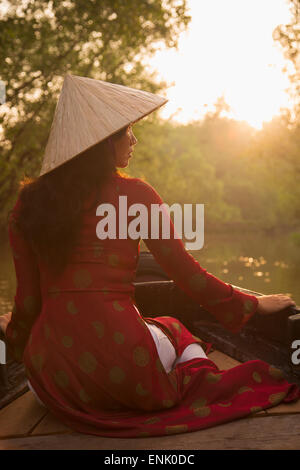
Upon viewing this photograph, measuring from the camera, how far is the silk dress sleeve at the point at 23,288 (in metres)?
1.96

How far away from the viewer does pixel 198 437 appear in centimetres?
176

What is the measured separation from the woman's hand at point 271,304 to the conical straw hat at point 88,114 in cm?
95

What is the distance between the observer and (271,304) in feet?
6.90

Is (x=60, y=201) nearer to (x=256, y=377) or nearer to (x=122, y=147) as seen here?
(x=122, y=147)

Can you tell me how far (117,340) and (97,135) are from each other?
31.4 inches

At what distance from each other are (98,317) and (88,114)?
81 cm

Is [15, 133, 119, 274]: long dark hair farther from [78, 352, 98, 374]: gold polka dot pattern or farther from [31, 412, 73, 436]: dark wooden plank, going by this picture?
[31, 412, 73, 436]: dark wooden plank

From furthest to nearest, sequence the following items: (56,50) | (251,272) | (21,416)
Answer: (251,272)
(56,50)
(21,416)

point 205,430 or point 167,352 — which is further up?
point 167,352

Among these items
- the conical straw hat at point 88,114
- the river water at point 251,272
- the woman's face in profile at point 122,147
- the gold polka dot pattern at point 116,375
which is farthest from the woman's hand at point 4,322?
the river water at point 251,272

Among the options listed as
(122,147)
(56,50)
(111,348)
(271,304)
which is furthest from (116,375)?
(56,50)

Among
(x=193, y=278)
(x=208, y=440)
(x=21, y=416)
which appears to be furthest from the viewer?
(x=21, y=416)

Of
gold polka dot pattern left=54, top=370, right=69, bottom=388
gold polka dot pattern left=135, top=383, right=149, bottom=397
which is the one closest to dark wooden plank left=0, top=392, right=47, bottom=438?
gold polka dot pattern left=54, top=370, right=69, bottom=388
